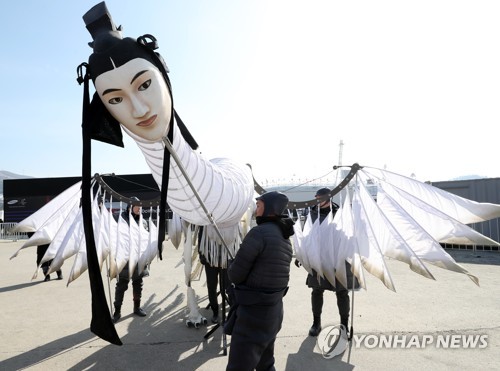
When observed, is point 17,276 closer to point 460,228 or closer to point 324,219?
point 324,219

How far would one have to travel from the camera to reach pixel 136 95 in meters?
1.93

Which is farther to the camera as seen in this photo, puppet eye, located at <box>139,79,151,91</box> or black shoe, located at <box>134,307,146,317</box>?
black shoe, located at <box>134,307,146,317</box>

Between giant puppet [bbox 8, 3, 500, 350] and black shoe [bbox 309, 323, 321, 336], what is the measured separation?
61cm

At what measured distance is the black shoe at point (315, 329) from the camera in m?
3.82

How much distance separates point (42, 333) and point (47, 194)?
17942 mm

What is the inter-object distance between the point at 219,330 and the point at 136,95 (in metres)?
3.16

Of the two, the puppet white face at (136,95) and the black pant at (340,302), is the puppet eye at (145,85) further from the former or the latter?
the black pant at (340,302)

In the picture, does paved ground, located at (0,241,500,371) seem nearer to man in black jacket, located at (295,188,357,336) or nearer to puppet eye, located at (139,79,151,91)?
man in black jacket, located at (295,188,357,336)

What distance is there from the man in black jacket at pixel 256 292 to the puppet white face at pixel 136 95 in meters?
1.02

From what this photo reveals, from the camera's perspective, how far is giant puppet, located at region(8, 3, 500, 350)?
6.32 ft

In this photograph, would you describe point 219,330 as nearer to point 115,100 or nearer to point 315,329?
point 315,329

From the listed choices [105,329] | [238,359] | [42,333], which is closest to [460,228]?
[238,359]

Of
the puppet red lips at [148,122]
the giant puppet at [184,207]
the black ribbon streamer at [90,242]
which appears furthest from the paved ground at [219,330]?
the puppet red lips at [148,122]

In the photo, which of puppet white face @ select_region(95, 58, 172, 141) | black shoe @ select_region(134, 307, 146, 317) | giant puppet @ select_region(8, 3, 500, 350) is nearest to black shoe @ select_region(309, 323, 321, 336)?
giant puppet @ select_region(8, 3, 500, 350)
